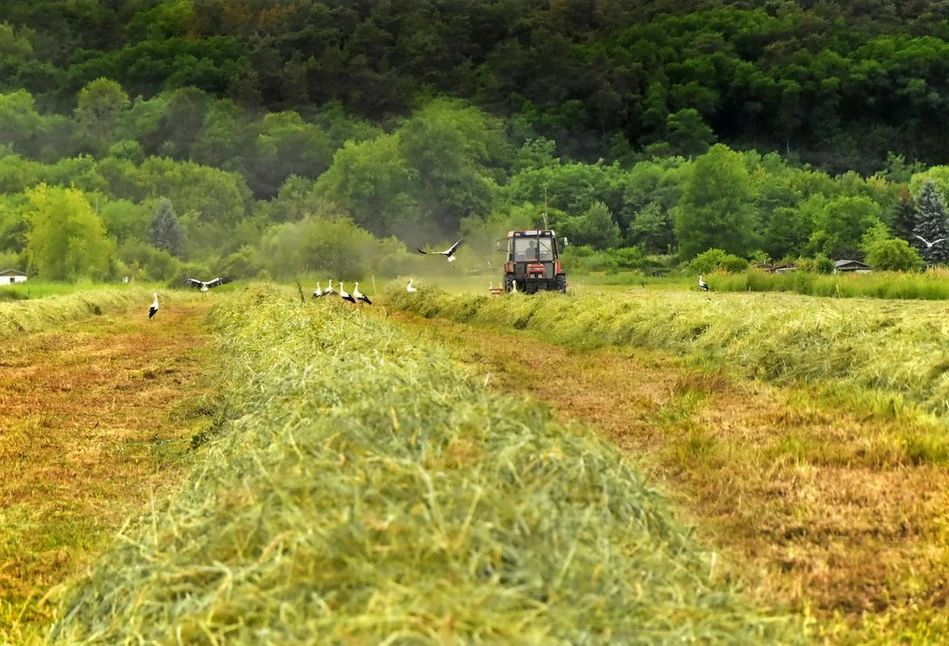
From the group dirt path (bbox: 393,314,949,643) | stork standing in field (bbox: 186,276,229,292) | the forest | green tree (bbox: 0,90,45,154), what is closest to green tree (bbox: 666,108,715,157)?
the forest

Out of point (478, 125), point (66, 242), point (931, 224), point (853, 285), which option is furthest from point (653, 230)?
point (853, 285)

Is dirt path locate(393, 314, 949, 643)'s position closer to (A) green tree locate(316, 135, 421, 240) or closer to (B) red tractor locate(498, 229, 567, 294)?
(B) red tractor locate(498, 229, 567, 294)

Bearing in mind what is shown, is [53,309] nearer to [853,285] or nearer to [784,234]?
[853,285]

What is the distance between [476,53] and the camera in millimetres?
115375

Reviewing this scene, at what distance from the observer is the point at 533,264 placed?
25.8 metres

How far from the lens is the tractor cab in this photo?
84.4 feet

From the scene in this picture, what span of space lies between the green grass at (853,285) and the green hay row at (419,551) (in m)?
19.6

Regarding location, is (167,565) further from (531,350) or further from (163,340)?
(163,340)

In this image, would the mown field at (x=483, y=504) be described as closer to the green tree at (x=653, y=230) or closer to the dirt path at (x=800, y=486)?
the dirt path at (x=800, y=486)

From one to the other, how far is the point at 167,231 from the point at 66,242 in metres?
22.3

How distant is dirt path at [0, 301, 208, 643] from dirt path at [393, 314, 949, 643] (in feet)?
11.5

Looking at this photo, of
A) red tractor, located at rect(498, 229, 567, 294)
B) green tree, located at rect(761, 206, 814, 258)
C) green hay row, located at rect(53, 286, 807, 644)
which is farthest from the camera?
green tree, located at rect(761, 206, 814, 258)

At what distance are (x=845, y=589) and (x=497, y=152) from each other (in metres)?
90.7

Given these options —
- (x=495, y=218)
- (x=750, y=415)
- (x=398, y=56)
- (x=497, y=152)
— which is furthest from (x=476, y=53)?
(x=750, y=415)
